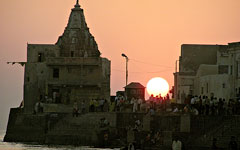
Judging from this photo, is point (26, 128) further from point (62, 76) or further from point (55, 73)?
point (55, 73)

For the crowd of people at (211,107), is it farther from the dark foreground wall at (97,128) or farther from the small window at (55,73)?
the small window at (55,73)

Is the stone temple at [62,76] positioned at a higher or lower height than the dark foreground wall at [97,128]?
higher

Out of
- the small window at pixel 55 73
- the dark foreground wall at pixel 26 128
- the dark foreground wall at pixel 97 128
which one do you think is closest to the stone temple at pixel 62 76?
the small window at pixel 55 73

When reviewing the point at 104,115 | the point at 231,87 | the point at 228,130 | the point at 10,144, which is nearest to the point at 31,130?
the point at 10,144

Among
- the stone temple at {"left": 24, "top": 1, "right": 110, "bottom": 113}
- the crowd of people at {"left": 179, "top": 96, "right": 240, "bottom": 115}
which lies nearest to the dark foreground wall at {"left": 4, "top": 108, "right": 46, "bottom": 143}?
the stone temple at {"left": 24, "top": 1, "right": 110, "bottom": 113}

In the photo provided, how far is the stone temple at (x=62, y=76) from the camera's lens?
84375 millimetres

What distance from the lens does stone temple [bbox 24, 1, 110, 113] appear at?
8438 centimetres

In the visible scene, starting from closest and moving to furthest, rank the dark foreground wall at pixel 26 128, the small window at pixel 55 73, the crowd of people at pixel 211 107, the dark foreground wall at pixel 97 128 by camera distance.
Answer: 1. the dark foreground wall at pixel 97 128
2. the crowd of people at pixel 211 107
3. the dark foreground wall at pixel 26 128
4. the small window at pixel 55 73

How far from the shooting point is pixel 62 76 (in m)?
84.8

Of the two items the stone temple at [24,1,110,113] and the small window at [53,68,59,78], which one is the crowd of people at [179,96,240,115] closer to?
the stone temple at [24,1,110,113]

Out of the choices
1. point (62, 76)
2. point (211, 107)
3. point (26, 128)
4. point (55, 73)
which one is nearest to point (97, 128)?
point (211, 107)

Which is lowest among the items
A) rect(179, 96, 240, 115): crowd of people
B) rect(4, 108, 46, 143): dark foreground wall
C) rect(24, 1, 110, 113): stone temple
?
rect(4, 108, 46, 143): dark foreground wall

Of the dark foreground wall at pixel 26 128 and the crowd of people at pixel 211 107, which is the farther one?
the dark foreground wall at pixel 26 128

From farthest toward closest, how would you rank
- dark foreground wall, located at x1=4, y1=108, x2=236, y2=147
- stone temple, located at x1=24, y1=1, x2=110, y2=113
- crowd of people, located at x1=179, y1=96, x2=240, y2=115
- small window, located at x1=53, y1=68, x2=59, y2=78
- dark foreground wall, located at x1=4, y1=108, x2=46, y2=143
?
small window, located at x1=53, y1=68, x2=59, y2=78, stone temple, located at x1=24, y1=1, x2=110, y2=113, dark foreground wall, located at x1=4, y1=108, x2=46, y2=143, crowd of people, located at x1=179, y1=96, x2=240, y2=115, dark foreground wall, located at x1=4, y1=108, x2=236, y2=147
